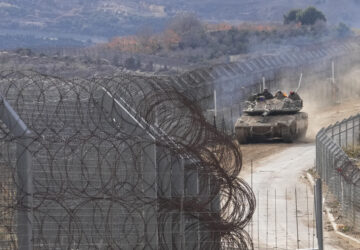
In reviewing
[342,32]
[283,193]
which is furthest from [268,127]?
[342,32]

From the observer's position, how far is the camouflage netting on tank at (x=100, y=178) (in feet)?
39.8

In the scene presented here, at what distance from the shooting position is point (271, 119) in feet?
120

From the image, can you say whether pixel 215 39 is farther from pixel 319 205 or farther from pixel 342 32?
pixel 319 205

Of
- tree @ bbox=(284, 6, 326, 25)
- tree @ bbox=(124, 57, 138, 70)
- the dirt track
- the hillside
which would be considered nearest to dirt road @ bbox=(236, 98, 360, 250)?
the dirt track

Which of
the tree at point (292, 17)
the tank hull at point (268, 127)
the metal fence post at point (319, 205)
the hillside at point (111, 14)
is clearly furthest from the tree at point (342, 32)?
the metal fence post at point (319, 205)

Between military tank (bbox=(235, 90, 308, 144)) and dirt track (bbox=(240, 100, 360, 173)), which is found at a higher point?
military tank (bbox=(235, 90, 308, 144))

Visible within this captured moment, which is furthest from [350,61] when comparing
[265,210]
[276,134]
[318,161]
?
[265,210]

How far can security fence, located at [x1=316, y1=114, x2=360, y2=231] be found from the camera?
70.6 ft

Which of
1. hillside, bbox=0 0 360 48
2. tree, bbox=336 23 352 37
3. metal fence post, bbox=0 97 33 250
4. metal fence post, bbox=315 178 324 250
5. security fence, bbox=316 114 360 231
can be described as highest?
metal fence post, bbox=0 97 33 250

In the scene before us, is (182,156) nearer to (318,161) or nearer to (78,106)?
(78,106)

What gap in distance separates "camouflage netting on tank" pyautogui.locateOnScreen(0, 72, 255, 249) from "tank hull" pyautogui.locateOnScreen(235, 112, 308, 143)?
2184cm

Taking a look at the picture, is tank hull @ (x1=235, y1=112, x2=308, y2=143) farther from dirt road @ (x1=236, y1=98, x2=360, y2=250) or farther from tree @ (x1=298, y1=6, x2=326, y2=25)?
tree @ (x1=298, y1=6, x2=326, y2=25)

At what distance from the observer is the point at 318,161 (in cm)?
2928

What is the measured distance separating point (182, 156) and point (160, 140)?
0.32 meters
